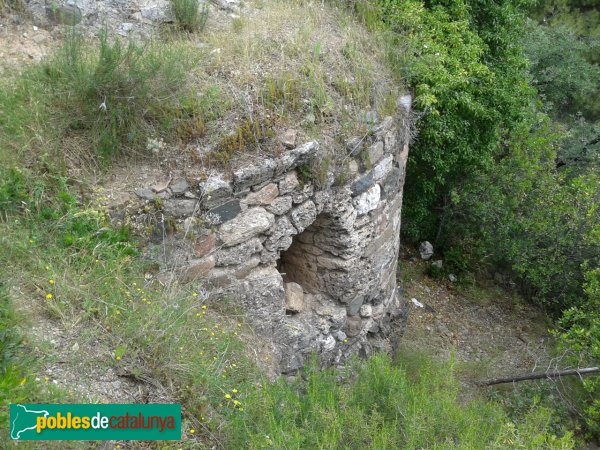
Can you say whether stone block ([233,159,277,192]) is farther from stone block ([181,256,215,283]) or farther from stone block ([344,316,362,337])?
stone block ([344,316,362,337])

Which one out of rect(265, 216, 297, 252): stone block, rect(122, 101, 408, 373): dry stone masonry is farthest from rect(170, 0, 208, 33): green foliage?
rect(265, 216, 297, 252): stone block

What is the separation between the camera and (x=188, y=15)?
5227 millimetres

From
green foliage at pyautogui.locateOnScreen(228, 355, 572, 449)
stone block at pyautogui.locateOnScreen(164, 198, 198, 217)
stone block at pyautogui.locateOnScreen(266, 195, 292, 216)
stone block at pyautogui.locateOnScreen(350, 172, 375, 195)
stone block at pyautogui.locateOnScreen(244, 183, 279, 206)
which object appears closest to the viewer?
green foliage at pyautogui.locateOnScreen(228, 355, 572, 449)

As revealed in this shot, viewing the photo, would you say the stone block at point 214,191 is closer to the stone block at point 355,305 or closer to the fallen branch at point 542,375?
the stone block at point 355,305

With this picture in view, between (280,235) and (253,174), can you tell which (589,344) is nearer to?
(280,235)

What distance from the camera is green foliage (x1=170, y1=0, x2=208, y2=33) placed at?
5.20 meters

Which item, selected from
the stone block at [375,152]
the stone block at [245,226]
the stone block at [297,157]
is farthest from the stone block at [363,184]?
the stone block at [245,226]

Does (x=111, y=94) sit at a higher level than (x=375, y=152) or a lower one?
higher

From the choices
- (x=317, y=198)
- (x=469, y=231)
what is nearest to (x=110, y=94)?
(x=317, y=198)

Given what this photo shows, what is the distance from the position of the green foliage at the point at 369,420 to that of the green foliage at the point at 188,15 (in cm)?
319
